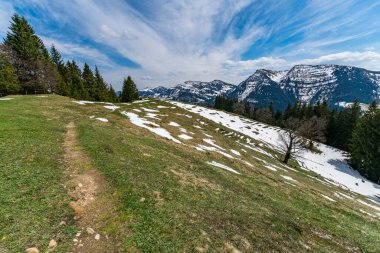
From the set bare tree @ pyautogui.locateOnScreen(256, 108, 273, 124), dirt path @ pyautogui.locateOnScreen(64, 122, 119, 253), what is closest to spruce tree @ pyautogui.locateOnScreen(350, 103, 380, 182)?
dirt path @ pyautogui.locateOnScreen(64, 122, 119, 253)

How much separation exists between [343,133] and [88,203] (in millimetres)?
95748

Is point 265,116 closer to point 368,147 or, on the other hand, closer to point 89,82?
point 368,147

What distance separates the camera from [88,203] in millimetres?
9898

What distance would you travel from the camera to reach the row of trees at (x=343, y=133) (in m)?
51.8

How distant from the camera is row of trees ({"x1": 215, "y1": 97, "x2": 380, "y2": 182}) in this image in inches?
2037

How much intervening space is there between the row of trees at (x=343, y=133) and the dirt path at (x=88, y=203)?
148ft

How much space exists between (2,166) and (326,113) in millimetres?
111732

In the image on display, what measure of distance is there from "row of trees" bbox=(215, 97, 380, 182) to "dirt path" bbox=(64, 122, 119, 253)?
45181 mm

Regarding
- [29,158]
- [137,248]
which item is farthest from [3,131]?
[137,248]

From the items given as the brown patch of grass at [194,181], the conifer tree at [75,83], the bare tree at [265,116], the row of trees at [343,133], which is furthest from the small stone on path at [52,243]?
the bare tree at [265,116]

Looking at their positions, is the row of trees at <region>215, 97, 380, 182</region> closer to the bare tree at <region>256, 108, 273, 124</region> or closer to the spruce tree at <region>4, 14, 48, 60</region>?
the bare tree at <region>256, 108, 273, 124</region>

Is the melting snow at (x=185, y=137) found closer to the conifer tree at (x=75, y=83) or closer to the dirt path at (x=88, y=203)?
the dirt path at (x=88, y=203)

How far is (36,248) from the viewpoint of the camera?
6820mm

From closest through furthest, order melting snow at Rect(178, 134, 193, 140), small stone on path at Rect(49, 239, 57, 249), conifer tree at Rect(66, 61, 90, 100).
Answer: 1. small stone on path at Rect(49, 239, 57, 249)
2. melting snow at Rect(178, 134, 193, 140)
3. conifer tree at Rect(66, 61, 90, 100)
